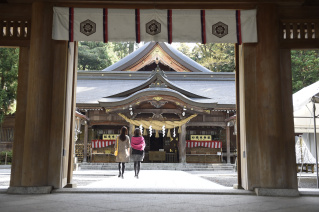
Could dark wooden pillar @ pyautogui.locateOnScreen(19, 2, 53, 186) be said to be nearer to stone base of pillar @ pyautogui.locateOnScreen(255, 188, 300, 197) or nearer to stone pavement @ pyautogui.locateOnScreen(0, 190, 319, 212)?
stone pavement @ pyautogui.locateOnScreen(0, 190, 319, 212)

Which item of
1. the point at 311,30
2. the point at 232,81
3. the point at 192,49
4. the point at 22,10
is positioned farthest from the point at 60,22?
the point at 192,49

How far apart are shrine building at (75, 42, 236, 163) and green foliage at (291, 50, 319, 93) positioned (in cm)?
451

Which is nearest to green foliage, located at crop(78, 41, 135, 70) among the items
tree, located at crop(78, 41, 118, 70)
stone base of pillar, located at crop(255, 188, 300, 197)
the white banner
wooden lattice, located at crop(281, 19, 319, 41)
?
tree, located at crop(78, 41, 118, 70)

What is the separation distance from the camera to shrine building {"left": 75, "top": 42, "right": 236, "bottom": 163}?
1559cm

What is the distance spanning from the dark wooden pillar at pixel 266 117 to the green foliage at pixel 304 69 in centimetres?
1676

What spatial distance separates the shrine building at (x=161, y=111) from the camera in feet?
51.1

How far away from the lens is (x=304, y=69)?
Answer: 71.7ft

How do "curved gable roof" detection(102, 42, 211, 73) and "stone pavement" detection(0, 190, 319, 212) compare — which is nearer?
"stone pavement" detection(0, 190, 319, 212)

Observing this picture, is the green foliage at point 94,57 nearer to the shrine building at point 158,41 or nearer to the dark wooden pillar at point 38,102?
the shrine building at point 158,41

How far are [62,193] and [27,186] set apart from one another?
0.56 meters

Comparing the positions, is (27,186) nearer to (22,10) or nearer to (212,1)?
(22,10)

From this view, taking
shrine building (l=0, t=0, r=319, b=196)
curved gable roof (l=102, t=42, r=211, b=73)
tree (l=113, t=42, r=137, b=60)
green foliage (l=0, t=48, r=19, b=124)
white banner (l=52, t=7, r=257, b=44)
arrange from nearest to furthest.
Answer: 1. shrine building (l=0, t=0, r=319, b=196)
2. white banner (l=52, t=7, r=257, b=44)
3. green foliage (l=0, t=48, r=19, b=124)
4. curved gable roof (l=102, t=42, r=211, b=73)
5. tree (l=113, t=42, r=137, b=60)

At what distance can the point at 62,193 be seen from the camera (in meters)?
5.02

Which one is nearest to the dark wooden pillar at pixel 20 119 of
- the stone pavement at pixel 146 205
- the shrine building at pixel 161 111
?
the stone pavement at pixel 146 205
